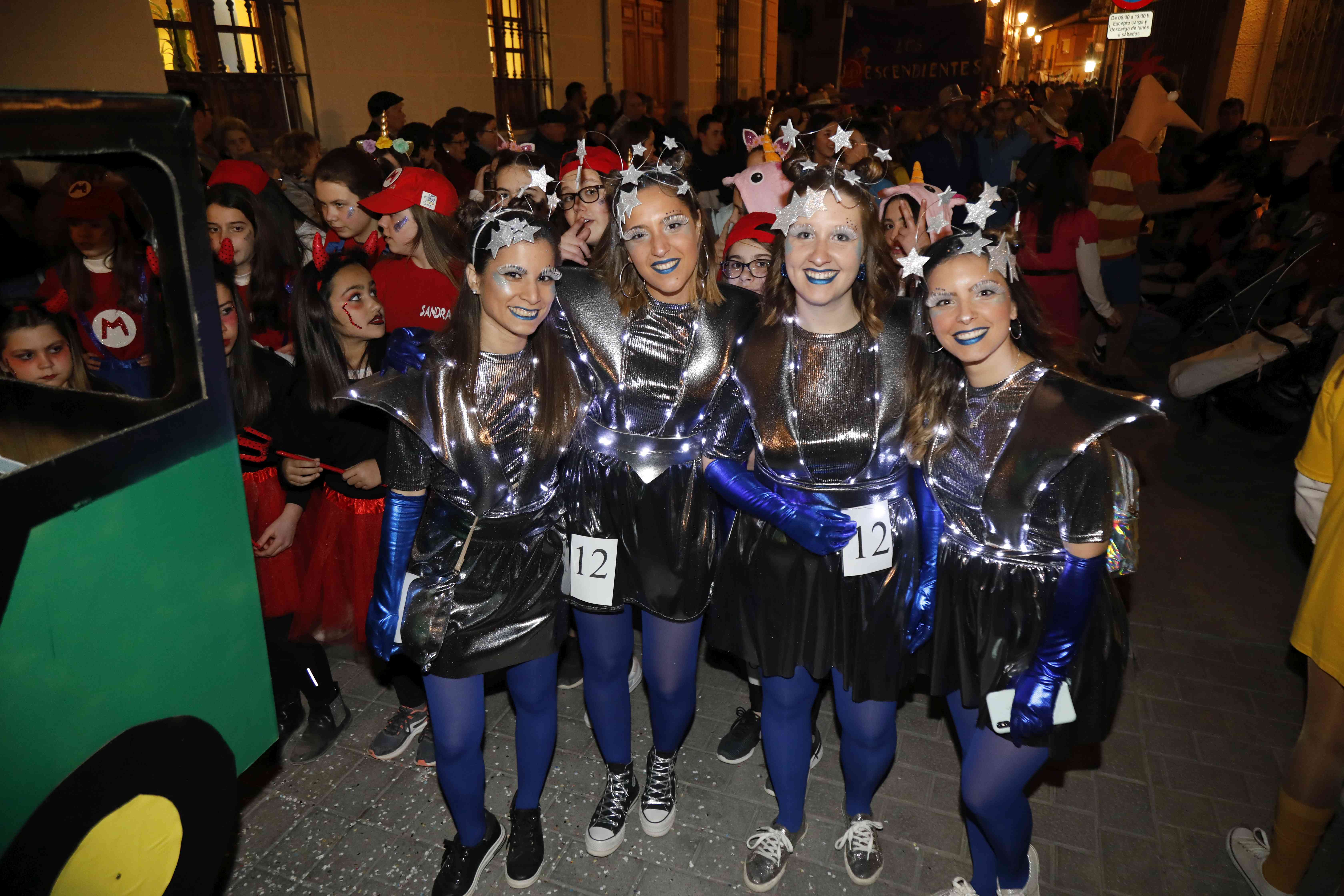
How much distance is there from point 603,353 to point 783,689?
3.88 ft

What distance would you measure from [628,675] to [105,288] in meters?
2.86

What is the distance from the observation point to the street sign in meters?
10.1

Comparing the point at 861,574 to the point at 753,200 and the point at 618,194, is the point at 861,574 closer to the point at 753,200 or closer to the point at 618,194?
the point at 618,194

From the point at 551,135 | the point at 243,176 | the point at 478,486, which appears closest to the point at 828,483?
the point at 478,486

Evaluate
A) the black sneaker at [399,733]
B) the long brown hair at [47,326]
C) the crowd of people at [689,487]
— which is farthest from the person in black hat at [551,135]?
the black sneaker at [399,733]

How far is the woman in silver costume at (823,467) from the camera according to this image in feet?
7.58

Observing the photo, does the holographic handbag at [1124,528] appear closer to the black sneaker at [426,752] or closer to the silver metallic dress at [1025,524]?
the silver metallic dress at [1025,524]

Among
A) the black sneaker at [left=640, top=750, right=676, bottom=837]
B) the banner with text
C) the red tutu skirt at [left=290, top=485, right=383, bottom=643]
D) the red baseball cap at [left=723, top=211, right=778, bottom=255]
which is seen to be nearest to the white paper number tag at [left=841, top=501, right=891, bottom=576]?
the black sneaker at [left=640, top=750, right=676, bottom=837]

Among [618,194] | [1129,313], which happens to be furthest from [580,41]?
[618,194]

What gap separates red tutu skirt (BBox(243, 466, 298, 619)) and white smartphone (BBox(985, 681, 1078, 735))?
2.60 meters

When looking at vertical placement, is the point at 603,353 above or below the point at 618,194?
below

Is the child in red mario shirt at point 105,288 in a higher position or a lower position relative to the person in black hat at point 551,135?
lower

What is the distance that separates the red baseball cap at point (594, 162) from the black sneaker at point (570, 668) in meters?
2.14

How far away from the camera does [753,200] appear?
3.64 metres
